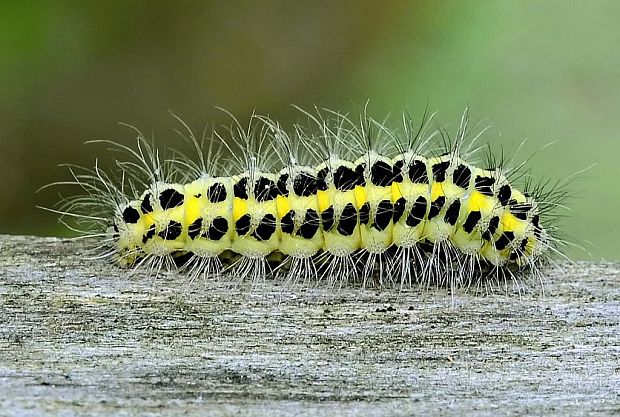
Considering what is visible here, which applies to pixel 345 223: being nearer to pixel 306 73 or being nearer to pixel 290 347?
pixel 290 347

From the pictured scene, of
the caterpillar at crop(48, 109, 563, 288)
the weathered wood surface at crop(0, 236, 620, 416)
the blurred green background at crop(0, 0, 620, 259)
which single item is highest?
the blurred green background at crop(0, 0, 620, 259)

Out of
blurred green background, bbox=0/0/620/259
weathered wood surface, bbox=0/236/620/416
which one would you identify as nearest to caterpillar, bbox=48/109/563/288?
weathered wood surface, bbox=0/236/620/416

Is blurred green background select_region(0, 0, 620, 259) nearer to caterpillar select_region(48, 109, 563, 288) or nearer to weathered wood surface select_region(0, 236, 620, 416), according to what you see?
caterpillar select_region(48, 109, 563, 288)

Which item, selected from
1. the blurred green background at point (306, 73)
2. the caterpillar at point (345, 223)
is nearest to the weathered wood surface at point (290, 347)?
the caterpillar at point (345, 223)

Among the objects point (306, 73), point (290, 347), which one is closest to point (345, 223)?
point (290, 347)

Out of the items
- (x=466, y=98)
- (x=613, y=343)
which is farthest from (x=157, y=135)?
(x=613, y=343)

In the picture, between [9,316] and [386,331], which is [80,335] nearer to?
[9,316]

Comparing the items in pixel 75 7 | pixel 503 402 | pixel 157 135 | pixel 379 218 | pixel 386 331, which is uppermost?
pixel 75 7
